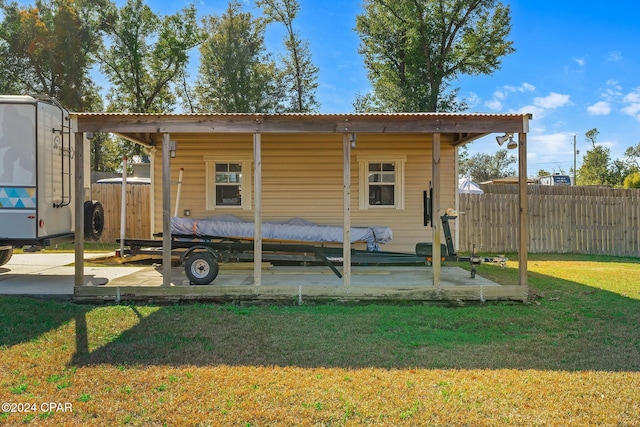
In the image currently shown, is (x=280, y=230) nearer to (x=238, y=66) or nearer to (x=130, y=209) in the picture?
(x=130, y=209)

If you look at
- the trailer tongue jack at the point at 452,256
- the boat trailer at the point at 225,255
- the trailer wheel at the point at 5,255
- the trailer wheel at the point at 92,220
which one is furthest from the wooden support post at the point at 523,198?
the trailer wheel at the point at 5,255

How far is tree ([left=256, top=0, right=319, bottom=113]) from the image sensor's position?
2409cm

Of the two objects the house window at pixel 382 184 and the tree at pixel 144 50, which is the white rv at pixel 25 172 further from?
the tree at pixel 144 50

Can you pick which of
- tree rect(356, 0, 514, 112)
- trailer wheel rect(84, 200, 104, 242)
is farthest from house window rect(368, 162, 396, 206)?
tree rect(356, 0, 514, 112)

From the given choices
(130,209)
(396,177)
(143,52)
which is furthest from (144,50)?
(396,177)

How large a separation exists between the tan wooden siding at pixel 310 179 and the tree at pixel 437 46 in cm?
1094

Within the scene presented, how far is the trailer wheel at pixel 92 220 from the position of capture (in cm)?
776

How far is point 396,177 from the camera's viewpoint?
10227mm

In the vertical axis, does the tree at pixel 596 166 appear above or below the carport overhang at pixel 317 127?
above

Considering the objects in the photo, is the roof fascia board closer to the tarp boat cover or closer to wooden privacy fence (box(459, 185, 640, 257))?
the tarp boat cover

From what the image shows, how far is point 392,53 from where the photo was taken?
72.4 feet

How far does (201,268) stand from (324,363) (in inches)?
140

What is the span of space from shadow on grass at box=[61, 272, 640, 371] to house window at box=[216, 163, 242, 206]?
13.4ft

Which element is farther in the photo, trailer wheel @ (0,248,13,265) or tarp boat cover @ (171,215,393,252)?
trailer wheel @ (0,248,13,265)
